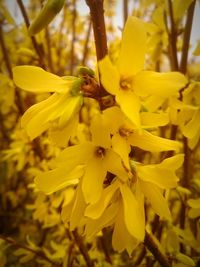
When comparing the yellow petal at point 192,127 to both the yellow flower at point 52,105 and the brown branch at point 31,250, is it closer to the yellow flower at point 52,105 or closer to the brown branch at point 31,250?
the yellow flower at point 52,105

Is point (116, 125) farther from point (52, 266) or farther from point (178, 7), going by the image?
point (52, 266)

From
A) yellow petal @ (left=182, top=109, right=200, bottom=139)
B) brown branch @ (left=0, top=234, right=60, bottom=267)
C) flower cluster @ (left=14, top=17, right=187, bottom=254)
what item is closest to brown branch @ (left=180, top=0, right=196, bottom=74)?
yellow petal @ (left=182, top=109, right=200, bottom=139)

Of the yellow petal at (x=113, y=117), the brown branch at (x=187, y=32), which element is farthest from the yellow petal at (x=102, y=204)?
the brown branch at (x=187, y=32)

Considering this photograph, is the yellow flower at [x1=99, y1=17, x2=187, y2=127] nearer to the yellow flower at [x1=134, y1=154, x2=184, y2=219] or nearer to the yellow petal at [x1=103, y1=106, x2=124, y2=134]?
the yellow petal at [x1=103, y1=106, x2=124, y2=134]

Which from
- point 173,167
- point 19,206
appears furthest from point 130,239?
point 19,206

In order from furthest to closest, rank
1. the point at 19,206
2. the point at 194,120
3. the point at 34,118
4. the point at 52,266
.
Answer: the point at 19,206 → the point at 52,266 → the point at 194,120 → the point at 34,118
